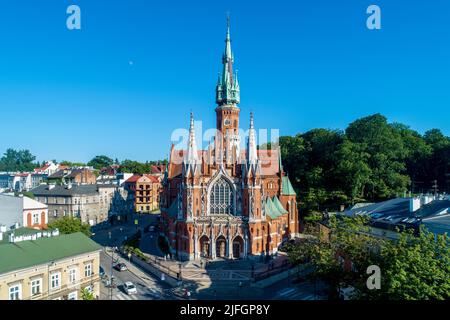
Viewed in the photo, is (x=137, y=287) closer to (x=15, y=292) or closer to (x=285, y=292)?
(x=15, y=292)

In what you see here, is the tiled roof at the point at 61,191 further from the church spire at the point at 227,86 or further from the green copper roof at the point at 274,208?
the green copper roof at the point at 274,208

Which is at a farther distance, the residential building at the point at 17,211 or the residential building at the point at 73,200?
the residential building at the point at 73,200

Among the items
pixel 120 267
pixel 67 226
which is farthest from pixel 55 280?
pixel 67 226

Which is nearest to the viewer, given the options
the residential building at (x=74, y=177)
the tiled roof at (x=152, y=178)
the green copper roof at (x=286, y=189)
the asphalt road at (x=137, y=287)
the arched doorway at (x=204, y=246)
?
the asphalt road at (x=137, y=287)

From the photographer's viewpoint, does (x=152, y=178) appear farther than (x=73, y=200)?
Yes

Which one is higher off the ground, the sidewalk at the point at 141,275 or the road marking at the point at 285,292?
the sidewalk at the point at 141,275

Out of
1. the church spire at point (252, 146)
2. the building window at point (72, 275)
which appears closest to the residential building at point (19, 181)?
the church spire at point (252, 146)
